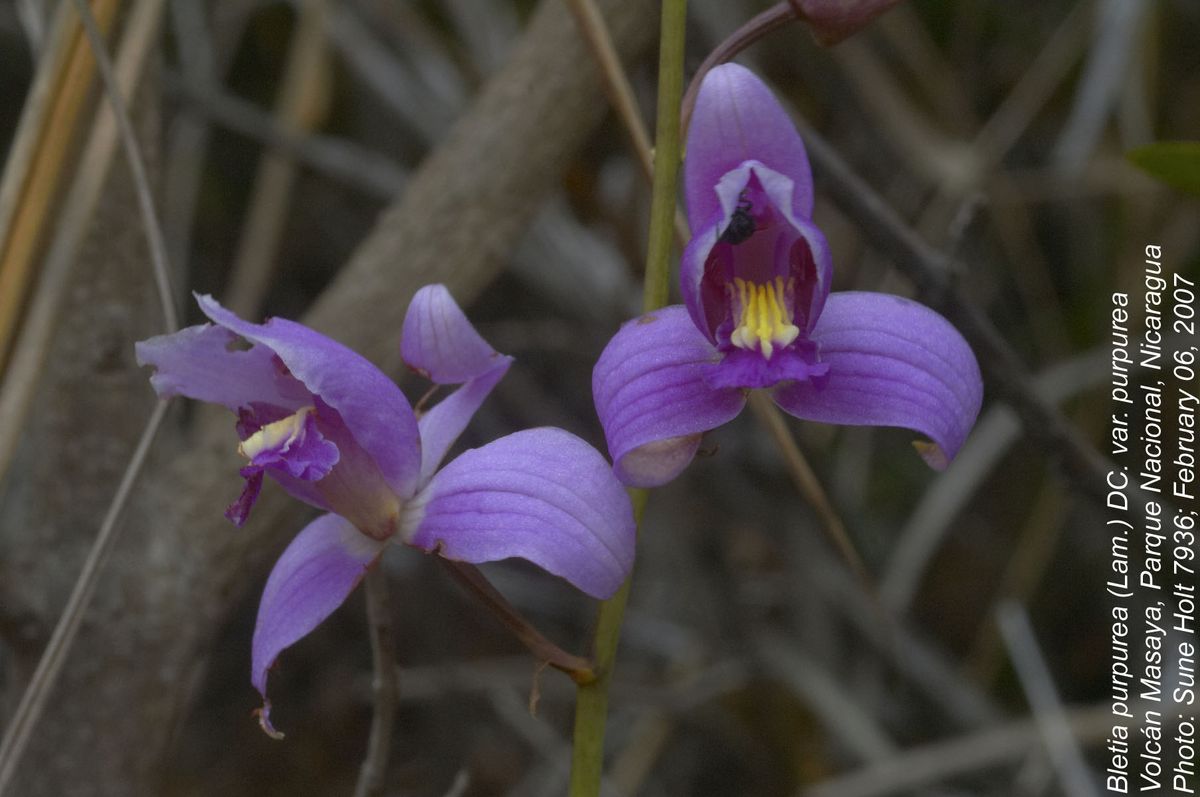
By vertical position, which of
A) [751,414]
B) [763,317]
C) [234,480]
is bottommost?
[234,480]

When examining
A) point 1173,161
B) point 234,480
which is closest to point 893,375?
point 1173,161

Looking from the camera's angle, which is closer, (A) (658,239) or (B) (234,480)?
(A) (658,239)

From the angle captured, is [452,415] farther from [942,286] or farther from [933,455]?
[942,286]

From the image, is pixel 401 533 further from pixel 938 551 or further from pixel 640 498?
pixel 938 551

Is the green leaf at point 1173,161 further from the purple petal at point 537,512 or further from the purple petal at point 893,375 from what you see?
the purple petal at point 537,512

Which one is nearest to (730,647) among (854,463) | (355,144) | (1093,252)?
(854,463)

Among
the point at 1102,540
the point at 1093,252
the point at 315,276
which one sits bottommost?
the point at 1102,540
